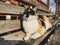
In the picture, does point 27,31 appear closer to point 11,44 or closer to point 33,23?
point 33,23

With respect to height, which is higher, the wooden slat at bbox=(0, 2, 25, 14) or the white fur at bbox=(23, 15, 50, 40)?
the wooden slat at bbox=(0, 2, 25, 14)

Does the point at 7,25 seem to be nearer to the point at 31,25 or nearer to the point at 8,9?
the point at 8,9

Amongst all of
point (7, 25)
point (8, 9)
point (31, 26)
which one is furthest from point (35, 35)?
point (8, 9)

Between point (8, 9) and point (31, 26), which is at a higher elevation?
point (8, 9)

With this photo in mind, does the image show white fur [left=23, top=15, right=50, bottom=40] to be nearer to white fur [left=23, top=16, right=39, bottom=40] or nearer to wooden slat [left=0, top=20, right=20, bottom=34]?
white fur [left=23, top=16, right=39, bottom=40]

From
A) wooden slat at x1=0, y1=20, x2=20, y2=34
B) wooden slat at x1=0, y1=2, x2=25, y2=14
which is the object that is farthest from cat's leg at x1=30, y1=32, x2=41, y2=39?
wooden slat at x1=0, y1=2, x2=25, y2=14

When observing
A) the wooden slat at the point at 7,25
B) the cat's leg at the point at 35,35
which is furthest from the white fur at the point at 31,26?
the wooden slat at the point at 7,25

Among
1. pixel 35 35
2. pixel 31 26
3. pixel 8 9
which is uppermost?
pixel 8 9

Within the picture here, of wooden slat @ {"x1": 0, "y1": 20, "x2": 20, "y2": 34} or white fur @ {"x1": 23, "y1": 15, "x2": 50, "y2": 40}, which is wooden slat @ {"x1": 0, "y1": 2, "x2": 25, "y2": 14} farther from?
white fur @ {"x1": 23, "y1": 15, "x2": 50, "y2": 40}

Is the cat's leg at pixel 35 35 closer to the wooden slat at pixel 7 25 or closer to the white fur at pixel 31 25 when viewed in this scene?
the white fur at pixel 31 25

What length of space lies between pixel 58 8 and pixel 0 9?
8161 mm

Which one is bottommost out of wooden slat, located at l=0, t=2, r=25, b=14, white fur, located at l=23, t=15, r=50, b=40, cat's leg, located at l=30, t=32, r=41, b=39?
cat's leg, located at l=30, t=32, r=41, b=39

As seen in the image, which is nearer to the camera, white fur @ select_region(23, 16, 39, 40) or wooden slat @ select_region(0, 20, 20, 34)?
wooden slat @ select_region(0, 20, 20, 34)

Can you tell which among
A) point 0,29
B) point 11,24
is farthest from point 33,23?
point 0,29
